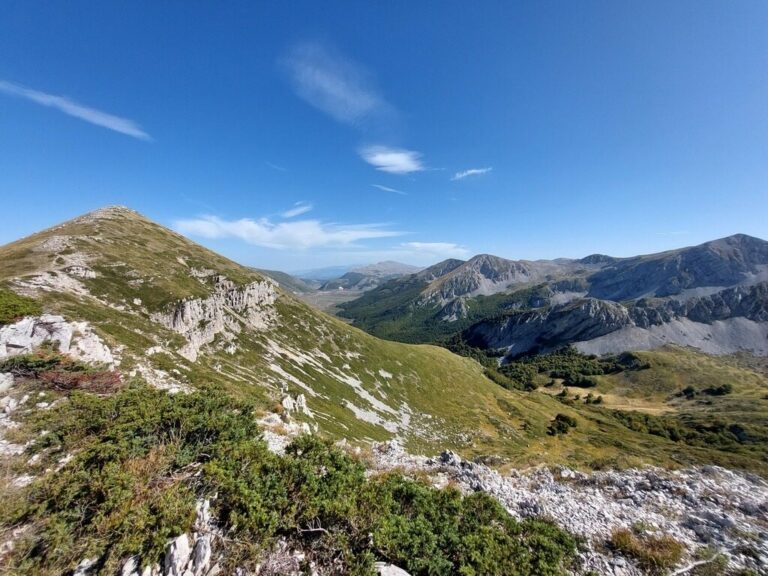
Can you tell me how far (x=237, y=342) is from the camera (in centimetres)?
9344

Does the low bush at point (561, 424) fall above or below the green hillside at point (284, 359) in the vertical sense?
below

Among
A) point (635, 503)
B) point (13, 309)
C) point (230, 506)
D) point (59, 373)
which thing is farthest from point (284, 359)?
point (635, 503)

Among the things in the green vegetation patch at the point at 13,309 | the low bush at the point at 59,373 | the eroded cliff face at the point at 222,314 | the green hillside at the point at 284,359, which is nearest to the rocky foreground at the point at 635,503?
the green hillside at the point at 284,359

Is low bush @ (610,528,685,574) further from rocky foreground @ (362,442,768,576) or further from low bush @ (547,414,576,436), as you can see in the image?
low bush @ (547,414,576,436)

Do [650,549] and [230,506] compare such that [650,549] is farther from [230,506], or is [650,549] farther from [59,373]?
[59,373]

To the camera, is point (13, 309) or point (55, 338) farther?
point (13, 309)

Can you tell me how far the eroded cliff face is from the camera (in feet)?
266

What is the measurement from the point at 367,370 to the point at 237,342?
50554 mm

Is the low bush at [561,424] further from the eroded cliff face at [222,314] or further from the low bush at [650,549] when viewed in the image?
the low bush at [650,549]

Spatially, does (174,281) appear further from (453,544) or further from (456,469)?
(453,544)

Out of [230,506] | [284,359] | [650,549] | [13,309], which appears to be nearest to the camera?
[230,506]

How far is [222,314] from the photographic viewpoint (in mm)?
98312

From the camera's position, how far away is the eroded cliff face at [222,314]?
81000mm

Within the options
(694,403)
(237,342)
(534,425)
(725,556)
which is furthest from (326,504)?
(694,403)
